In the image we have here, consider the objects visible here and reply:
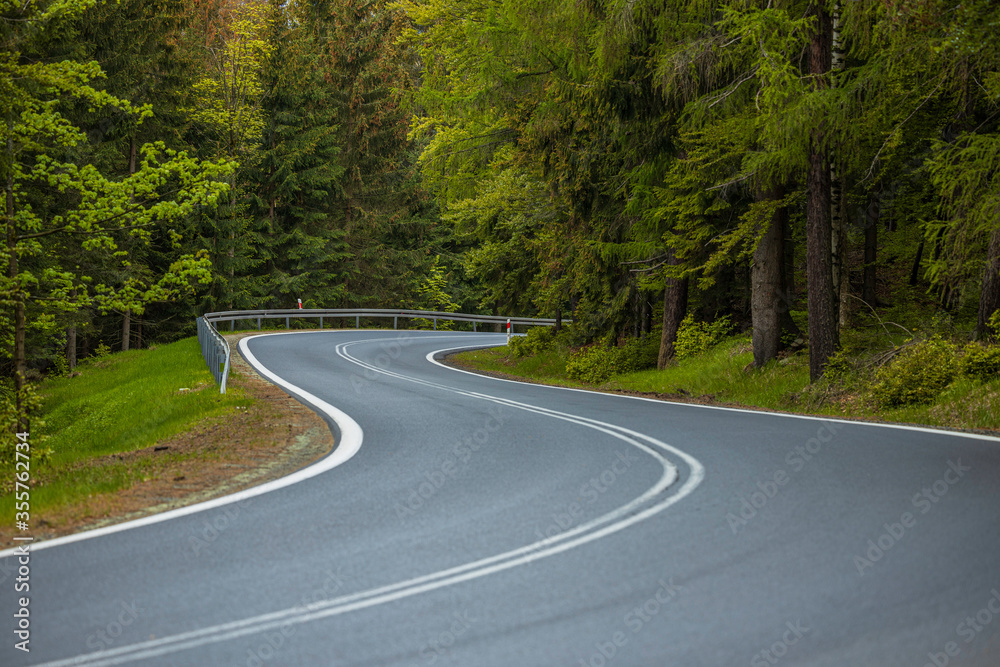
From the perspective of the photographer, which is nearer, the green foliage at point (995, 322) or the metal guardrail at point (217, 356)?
the green foliage at point (995, 322)

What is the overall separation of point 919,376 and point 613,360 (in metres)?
10.1

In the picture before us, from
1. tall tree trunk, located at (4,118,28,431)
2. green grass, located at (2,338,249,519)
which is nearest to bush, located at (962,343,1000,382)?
green grass, located at (2,338,249,519)

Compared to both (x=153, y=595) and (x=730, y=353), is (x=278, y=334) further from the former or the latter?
(x=153, y=595)

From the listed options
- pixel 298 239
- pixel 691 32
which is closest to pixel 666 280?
pixel 691 32

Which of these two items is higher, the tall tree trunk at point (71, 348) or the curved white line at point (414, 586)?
the curved white line at point (414, 586)

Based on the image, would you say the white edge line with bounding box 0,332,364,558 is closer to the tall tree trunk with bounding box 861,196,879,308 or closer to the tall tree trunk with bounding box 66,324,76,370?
the tall tree trunk with bounding box 861,196,879,308

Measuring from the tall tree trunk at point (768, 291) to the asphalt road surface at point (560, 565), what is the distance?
317 inches

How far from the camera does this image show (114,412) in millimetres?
18453

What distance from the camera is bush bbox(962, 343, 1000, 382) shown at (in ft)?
37.9

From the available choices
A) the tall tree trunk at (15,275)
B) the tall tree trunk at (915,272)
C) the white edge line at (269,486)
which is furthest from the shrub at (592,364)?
the tall tree trunk at (15,275)

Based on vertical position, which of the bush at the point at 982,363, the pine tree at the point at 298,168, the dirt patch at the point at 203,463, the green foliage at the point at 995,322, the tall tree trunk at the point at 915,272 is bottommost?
the dirt patch at the point at 203,463

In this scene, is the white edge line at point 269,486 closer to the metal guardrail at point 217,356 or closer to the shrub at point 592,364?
the metal guardrail at point 217,356

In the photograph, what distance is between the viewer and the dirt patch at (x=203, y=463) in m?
6.29

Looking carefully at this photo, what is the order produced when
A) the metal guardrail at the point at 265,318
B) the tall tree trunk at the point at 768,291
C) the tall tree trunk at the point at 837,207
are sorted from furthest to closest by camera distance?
the metal guardrail at the point at 265,318 < the tall tree trunk at the point at 768,291 < the tall tree trunk at the point at 837,207
